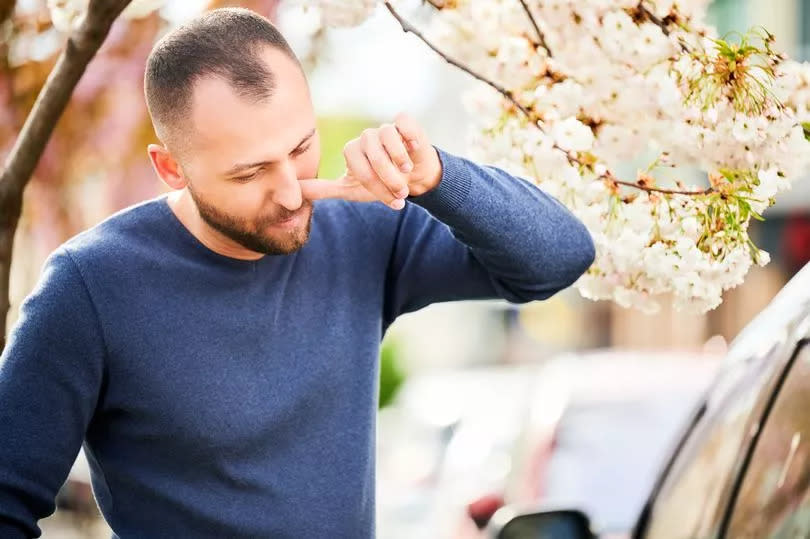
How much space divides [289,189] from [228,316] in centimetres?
29

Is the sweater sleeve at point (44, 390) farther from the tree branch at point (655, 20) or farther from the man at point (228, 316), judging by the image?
the tree branch at point (655, 20)

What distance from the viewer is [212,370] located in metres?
2.29

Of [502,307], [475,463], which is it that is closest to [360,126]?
[502,307]

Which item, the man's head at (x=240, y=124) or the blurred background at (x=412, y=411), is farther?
the blurred background at (x=412, y=411)

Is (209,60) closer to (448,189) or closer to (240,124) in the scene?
(240,124)

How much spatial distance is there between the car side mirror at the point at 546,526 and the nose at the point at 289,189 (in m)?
0.82

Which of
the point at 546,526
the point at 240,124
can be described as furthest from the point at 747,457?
the point at 240,124

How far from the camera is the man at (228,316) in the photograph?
2.18 metres

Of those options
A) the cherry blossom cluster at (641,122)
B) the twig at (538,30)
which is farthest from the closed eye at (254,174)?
the twig at (538,30)

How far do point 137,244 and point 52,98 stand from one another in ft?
1.21

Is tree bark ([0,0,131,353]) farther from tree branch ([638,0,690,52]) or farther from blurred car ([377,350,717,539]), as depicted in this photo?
blurred car ([377,350,717,539])

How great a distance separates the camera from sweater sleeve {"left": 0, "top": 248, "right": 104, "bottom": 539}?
2.17 meters

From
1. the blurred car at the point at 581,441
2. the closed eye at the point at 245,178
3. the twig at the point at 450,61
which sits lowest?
the blurred car at the point at 581,441

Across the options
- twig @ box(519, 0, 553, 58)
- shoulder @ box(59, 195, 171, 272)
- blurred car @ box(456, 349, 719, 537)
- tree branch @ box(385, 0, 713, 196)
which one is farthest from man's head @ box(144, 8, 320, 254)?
blurred car @ box(456, 349, 719, 537)
